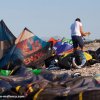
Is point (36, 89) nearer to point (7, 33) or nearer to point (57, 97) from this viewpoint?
point (57, 97)

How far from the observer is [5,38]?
16.2 m

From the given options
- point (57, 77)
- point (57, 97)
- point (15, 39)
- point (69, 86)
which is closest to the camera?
point (57, 97)

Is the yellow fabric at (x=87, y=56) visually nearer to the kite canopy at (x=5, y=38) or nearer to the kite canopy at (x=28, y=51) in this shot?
the kite canopy at (x=28, y=51)

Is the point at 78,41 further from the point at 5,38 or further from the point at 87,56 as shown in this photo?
the point at 5,38

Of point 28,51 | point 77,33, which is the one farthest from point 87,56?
point 28,51

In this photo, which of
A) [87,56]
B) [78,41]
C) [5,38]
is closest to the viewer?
[87,56]

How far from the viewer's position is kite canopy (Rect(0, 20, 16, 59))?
1603 centimetres

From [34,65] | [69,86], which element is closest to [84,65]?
[34,65]

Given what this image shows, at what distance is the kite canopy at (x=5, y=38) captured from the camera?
631 inches

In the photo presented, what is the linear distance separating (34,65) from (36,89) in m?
7.69

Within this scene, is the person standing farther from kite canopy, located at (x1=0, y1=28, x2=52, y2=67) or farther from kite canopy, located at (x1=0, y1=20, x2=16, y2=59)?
kite canopy, located at (x1=0, y1=20, x2=16, y2=59)

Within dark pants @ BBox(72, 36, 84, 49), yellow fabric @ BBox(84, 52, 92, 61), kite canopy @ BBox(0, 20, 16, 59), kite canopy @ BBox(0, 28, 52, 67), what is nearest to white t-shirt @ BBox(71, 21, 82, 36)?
dark pants @ BBox(72, 36, 84, 49)

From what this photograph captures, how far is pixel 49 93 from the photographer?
25.3ft

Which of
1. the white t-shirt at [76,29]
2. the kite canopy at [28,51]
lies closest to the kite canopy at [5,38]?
the kite canopy at [28,51]
